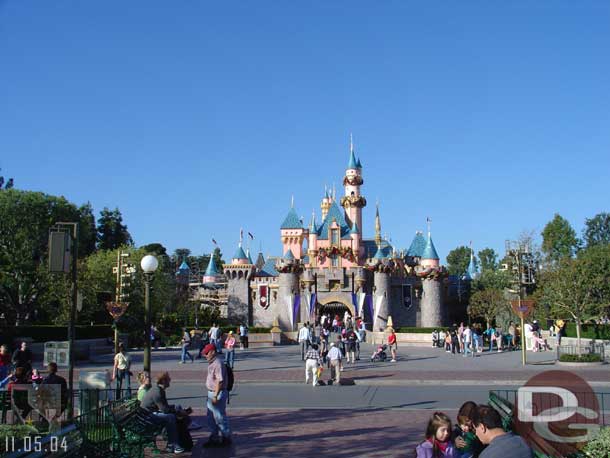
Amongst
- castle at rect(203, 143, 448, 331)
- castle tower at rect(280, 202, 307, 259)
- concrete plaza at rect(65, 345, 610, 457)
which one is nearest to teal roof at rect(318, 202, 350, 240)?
castle at rect(203, 143, 448, 331)

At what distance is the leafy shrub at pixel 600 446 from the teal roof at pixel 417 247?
6476 cm

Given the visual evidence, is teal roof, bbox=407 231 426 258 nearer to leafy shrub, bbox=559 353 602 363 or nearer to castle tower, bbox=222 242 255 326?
castle tower, bbox=222 242 255 326

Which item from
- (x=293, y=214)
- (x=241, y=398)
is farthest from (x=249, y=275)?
(x=241, y=398)

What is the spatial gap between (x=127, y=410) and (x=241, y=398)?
6.23 m

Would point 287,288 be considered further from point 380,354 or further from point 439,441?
point 439,441

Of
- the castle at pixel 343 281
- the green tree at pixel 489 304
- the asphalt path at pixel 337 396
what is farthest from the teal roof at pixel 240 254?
the asphalt path at pixel 337 396

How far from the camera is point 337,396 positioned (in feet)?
52.1

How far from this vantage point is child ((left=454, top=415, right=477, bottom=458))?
626cm

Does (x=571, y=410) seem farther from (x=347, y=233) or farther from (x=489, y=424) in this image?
(x=347, y=233)

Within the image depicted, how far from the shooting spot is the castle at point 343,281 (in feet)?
200

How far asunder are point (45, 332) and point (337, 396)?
74.1 feet

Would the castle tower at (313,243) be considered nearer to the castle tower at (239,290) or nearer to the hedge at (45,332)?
the castle tower at (239,290)

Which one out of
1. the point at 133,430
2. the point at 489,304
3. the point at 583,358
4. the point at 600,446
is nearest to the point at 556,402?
the point at 600,446

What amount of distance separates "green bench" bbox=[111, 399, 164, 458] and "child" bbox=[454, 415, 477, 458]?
4.11 m
